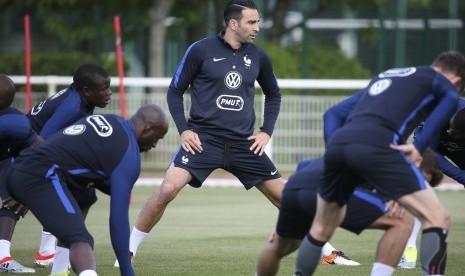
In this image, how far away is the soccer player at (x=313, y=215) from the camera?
7.57 meters

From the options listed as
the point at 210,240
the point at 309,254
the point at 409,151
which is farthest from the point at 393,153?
the point at 210,240

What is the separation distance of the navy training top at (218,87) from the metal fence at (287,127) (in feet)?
36.5

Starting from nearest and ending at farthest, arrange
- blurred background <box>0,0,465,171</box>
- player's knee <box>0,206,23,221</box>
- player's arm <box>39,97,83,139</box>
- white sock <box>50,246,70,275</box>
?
white sock <box>50,246,70,275</box> < player's arm <box>39,97,83,139</box> < player's knee <box>0,206,23,221</box> < blurred background <box>0,0,465,171</box>

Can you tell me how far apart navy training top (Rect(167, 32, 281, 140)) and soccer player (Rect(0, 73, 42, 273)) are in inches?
65.9

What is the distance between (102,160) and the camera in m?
7.57

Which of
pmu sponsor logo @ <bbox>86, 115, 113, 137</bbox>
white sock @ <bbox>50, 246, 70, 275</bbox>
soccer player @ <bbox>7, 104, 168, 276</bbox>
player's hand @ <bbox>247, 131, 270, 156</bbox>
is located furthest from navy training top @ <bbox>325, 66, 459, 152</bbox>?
player's hand @ <bbox>247, 131, 270, 156</bbox>

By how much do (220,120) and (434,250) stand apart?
3326 millimetres

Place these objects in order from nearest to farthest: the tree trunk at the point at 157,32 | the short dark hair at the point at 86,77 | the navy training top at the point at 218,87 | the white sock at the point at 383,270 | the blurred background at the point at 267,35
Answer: the white sock at the point at 383,270, the short dark hair at the point at 86,77, the navy training top at the point at 218,87, the tree trunk at the point at 157,32, the blurred background at the point at 267,35

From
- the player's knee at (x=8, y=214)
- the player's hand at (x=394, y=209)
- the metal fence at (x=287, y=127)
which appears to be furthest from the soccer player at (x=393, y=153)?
the metal fence at (x=287, y=127)

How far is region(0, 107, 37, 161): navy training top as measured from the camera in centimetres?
864

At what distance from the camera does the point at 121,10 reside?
25625 millimetres

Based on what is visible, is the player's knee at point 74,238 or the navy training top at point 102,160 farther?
the player's knee at point 74,238

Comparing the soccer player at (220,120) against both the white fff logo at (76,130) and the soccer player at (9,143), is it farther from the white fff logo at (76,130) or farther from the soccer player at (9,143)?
the white fff logo at (76,130)

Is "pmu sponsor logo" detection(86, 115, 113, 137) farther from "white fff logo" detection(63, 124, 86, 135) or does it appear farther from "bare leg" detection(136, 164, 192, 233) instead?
"bare leg" detection(136, 164, 192, 233)
